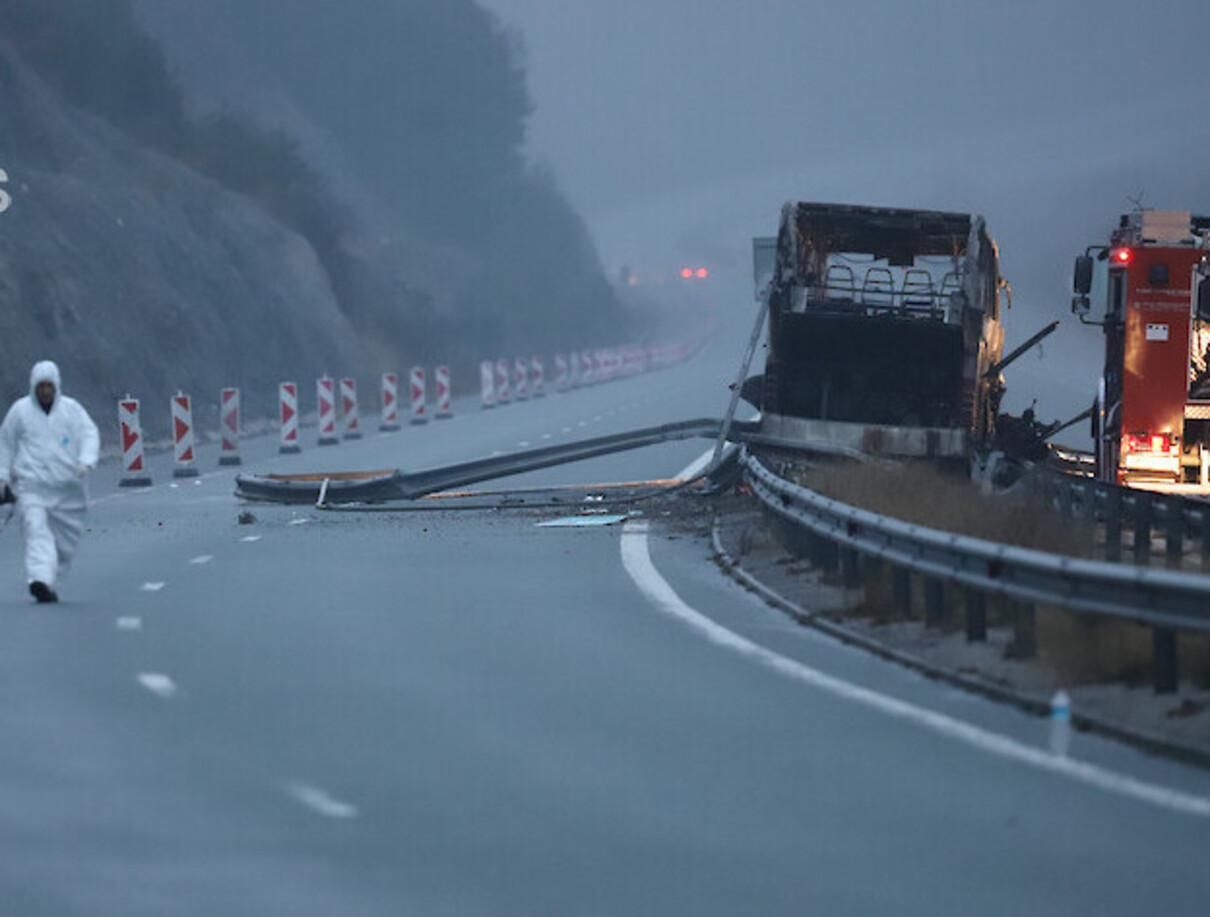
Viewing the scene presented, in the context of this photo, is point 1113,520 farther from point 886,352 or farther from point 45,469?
point 45,469

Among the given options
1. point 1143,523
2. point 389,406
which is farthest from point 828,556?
point 389,406

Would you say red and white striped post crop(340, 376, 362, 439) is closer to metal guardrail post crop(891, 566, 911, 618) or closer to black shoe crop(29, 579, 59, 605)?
black shoe crop(29, 579, 59, 605)

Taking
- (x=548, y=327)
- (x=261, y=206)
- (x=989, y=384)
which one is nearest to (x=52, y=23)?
(x=261, y=206)

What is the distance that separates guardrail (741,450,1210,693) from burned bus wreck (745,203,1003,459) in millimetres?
8646

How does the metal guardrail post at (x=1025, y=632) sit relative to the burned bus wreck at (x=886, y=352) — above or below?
below

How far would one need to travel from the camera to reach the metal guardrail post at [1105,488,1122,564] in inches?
712

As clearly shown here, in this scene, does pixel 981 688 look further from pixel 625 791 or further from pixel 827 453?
pixel 827 453

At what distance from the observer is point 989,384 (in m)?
26.4

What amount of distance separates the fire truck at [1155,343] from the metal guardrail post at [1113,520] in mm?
4861

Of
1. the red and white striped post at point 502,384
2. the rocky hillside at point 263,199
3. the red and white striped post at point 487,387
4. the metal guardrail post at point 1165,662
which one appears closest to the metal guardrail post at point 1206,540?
the metal guardrail post at point 1165,662

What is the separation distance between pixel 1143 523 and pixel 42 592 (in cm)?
784

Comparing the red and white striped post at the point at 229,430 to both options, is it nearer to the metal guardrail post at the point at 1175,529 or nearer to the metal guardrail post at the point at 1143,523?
the metal guardrail post at the point at 1143,523

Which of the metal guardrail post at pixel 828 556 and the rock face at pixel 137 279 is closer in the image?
the metal guardrail post at pixel 828 556

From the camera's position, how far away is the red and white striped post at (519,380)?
6200 centimetres
